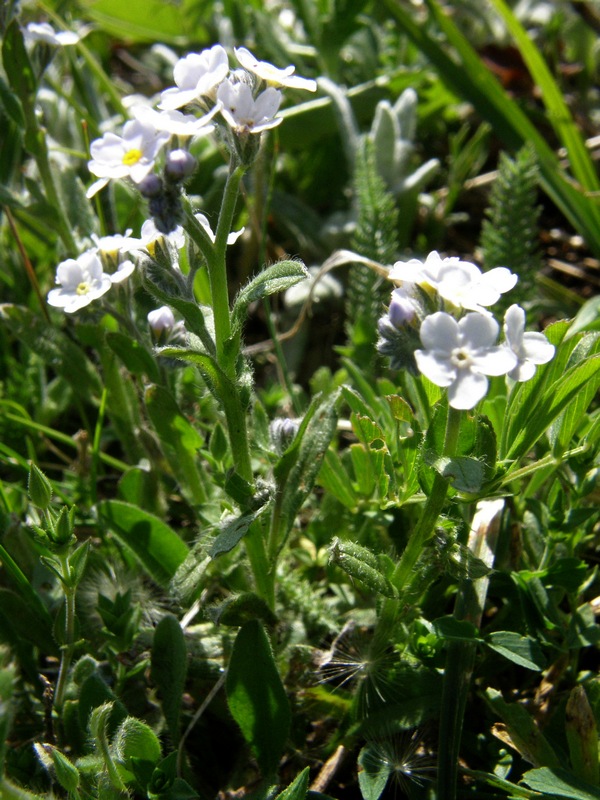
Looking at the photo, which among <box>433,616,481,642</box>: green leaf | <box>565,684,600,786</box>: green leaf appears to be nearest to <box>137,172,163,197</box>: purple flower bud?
<box>433,616,481,642</box>: green leaf

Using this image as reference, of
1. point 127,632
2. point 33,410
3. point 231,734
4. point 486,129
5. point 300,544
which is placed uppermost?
point 486,129

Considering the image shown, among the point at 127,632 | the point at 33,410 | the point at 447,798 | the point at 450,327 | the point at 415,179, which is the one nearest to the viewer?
the point at 450,327

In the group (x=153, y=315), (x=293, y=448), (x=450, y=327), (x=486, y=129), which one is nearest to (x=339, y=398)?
(x=293, y=448)

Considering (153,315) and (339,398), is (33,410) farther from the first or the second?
(339,398)

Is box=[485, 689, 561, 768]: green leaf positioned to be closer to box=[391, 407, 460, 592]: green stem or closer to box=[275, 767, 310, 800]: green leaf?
box=[391, 407, 460, 592]: green stem

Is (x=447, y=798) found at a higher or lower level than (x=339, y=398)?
lower

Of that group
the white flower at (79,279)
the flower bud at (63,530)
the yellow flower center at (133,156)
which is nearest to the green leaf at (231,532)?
the flower bud at (63,530)

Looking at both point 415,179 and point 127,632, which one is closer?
Answer: point 127,632

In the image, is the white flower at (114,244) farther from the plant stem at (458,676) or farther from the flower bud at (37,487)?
the plant stem at (458,676)
